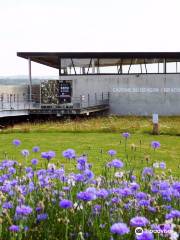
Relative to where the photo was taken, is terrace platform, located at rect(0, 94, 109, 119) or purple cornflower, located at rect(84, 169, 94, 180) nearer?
purple cornflower, located at rect(84, 169, 94, 180)

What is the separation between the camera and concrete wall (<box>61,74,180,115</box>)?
117 feet

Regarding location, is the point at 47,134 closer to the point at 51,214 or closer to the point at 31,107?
the point at 31,107

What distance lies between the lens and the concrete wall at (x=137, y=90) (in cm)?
3575

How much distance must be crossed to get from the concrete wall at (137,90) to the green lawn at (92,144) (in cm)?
1518

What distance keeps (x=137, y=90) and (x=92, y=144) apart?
20487 millimetres

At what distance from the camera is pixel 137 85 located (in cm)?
3597

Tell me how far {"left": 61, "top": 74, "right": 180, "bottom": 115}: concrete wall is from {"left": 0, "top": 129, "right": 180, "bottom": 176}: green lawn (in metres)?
15.2

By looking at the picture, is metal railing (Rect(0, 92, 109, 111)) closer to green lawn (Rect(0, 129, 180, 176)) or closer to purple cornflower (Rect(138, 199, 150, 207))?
green lawn (Rect(0, 129, 180, 176))

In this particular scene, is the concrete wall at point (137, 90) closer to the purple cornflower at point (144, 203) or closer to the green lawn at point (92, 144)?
the green lawn at point (92, 144)

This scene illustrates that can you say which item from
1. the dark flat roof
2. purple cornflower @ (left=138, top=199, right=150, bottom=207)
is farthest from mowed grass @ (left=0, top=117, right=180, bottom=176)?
the dark flat roof

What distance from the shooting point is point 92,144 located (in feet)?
52.5

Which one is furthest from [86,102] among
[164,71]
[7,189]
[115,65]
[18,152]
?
[7,189]

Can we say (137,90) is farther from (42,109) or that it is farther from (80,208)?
(80,208)

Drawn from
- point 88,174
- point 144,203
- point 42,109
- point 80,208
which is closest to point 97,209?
point 80,208
